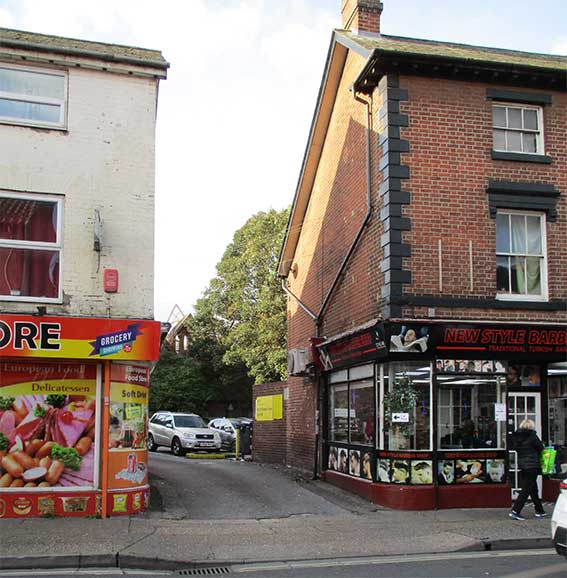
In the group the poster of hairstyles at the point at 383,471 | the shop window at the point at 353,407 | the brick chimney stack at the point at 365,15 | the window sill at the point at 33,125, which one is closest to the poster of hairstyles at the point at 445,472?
the poster of hairstyles at the point at 383,471

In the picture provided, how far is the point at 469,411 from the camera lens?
1391 centimetres

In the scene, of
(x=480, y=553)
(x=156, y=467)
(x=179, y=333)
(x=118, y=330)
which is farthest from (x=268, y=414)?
(x=179, y=333)

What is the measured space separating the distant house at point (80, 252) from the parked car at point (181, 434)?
13316mm

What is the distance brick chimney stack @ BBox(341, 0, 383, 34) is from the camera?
17.3 m

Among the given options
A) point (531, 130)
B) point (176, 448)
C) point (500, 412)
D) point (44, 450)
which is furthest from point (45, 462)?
point (176, 448)

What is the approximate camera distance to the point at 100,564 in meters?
9.11

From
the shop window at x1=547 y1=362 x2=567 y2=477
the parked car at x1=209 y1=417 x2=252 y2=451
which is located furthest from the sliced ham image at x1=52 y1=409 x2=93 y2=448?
the parked car at x1=209 y1=417 x2=252 y2=451

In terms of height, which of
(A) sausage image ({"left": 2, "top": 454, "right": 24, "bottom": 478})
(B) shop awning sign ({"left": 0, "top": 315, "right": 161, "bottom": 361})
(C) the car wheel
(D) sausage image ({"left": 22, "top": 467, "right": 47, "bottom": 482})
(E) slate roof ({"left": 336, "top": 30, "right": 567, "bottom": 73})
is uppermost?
(E) slate roof ({"left": 336, "top": 30, "right": 567, "bottom": 73})

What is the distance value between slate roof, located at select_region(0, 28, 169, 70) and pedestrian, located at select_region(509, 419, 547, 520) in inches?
356

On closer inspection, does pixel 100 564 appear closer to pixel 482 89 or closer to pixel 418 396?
pixel 418 396

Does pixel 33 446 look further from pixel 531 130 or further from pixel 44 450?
pixel 531 130

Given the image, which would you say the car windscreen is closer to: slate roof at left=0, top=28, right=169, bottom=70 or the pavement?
the pavement

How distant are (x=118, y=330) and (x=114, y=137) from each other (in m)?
3.50

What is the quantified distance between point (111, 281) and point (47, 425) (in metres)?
2.57
